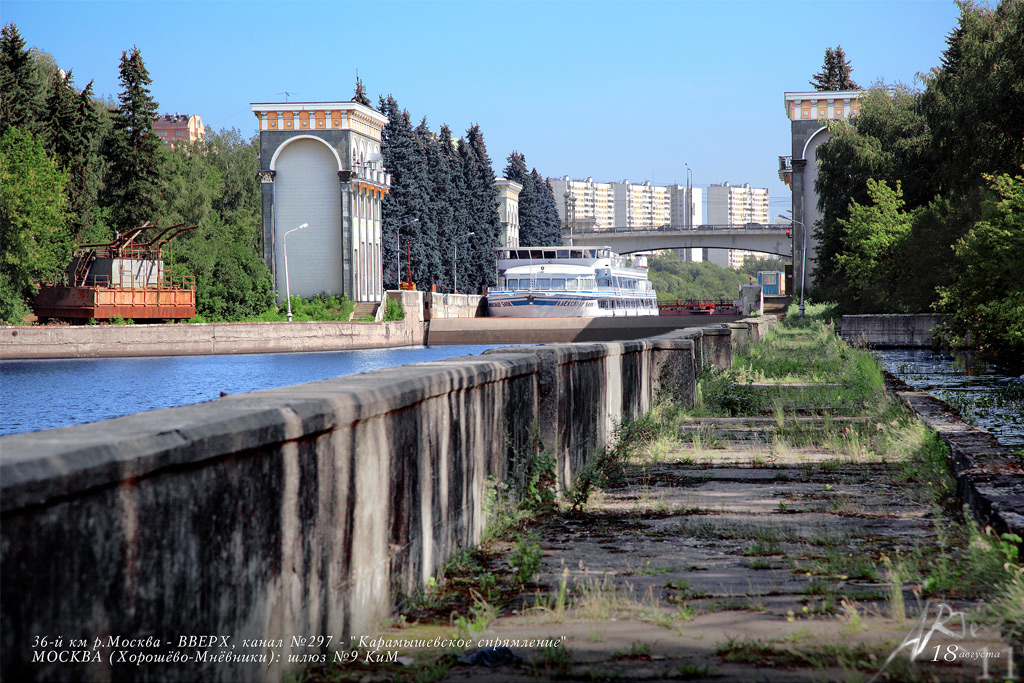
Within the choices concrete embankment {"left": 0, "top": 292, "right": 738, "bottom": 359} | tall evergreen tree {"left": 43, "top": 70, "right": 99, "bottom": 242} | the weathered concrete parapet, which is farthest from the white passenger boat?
the weathered concrete parapet

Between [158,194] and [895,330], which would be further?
[158,194]

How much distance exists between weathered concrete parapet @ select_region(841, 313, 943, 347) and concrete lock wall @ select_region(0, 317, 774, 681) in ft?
81.4

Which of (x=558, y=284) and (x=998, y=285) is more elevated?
(x=558, y=284)

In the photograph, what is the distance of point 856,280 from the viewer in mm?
49500

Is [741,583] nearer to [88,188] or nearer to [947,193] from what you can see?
[947,193]

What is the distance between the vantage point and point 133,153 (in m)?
67.8

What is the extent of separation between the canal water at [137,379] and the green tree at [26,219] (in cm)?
596

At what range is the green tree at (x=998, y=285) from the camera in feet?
48.6

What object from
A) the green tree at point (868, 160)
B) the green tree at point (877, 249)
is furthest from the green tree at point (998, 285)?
the green tree at point (868, 160)

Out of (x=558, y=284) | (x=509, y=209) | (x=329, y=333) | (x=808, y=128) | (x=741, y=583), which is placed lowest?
(x=329, y=333)

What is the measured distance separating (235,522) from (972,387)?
13.5 m

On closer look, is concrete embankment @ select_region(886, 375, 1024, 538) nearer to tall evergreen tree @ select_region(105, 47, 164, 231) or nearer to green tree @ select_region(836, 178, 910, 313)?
green tree @ select_region(836, 178, 910, 313)

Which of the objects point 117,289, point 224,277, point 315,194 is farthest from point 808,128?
point 117,289

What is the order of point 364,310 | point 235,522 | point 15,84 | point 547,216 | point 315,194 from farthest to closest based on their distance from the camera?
point 547,216
point 315,194
point 364,310
point 15,84
point 235,522
